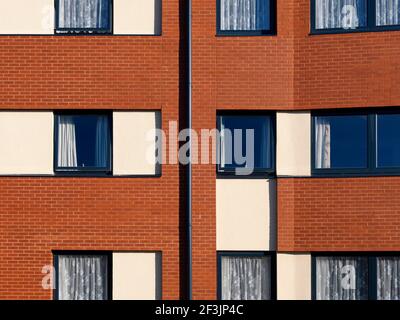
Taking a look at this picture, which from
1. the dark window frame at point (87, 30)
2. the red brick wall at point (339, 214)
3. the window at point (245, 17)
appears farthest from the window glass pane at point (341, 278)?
the dark window frame at point (87, 30)

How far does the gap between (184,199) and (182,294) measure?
161 centimetres

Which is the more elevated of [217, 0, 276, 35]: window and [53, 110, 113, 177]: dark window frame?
[217, 0, 276, 35]: window

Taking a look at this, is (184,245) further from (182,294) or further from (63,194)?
(63,194)

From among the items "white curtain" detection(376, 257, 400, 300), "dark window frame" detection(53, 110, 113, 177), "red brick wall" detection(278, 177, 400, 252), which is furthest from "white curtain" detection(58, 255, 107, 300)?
"white curtain" detection(376, 257, 400, 300)

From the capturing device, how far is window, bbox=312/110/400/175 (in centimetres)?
1783

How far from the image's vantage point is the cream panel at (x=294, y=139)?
18047mm

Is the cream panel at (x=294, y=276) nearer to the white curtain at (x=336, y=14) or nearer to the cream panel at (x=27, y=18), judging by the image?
the white curtain at (x=336, y=14)

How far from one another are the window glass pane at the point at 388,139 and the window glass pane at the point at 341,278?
5.68 feet

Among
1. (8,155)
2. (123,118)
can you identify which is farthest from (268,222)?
(8,155)

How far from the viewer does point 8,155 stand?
18.1 m

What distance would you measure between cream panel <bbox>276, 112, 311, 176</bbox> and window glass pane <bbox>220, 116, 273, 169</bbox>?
7.9 inches

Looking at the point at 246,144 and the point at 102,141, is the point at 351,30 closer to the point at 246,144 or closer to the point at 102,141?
the point at 246,144

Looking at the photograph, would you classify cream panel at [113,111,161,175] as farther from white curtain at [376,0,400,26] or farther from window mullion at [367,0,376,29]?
white curtain at [376,0,400,26]

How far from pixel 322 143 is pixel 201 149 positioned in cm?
210
